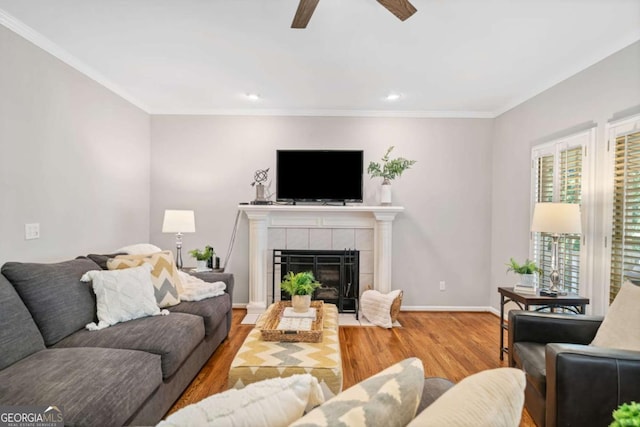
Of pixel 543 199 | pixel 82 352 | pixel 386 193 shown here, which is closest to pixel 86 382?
pixel 82 352

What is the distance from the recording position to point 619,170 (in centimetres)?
247

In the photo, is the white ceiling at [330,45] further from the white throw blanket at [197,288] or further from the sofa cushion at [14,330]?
the white throw blanket at [197,288]

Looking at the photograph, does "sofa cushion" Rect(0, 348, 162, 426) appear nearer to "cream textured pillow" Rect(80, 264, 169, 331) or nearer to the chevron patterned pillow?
"cream textured pillow" Rect(80, 264, 169, 331)

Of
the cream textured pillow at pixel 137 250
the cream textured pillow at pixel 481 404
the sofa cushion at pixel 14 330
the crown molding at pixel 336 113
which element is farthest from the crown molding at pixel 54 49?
the cream textured pillow at pixel 481 404

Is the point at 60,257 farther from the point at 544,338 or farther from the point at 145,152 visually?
the point at 544,338

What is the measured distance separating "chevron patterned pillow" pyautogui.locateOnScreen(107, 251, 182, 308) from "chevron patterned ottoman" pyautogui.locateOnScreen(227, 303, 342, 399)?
0.92 meters

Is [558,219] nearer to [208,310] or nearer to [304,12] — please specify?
[304,12]

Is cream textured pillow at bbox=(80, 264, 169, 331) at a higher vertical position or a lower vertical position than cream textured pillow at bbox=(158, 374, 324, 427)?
lower

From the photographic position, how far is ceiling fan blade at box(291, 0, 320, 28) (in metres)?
1.84

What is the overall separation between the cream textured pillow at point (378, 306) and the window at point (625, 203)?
1991 millimetres

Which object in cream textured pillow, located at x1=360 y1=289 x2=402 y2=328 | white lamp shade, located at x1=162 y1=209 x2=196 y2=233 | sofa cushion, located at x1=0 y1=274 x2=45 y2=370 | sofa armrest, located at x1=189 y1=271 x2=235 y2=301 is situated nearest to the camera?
sofa cushion, located at x1=0 y1=274 x2=45 y2=370

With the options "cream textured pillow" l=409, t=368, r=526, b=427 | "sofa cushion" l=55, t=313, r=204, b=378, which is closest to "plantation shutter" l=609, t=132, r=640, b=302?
"cream textured pillow" l=409, t=368, r=526, b=427

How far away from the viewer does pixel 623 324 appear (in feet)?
5.88

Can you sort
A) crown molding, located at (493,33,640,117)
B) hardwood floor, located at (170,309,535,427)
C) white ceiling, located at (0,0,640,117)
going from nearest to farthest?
white ceiling, located at (0,0,640,117) < crown molding, located at (493,33,640,117) < hardwood floor, located at (170,309,535,427)
